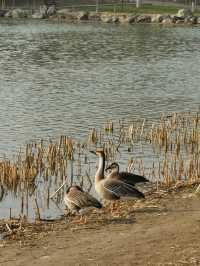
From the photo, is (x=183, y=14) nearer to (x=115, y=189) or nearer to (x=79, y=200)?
(x=115, y=189)

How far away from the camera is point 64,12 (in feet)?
449

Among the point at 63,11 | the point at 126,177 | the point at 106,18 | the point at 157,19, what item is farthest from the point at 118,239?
the point at 63,11

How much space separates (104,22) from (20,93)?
84.5m

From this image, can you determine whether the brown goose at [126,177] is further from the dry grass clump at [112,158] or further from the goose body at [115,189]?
the dry grass clump at [112,158]

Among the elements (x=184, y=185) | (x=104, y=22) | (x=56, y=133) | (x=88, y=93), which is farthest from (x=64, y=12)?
(x=184, y=185)

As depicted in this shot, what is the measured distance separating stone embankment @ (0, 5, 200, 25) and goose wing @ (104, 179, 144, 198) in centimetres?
10629

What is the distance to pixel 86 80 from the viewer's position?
51250 mm

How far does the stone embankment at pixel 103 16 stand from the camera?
400ft

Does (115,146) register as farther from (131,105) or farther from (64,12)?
(64,12)

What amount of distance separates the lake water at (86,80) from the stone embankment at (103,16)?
2376cm

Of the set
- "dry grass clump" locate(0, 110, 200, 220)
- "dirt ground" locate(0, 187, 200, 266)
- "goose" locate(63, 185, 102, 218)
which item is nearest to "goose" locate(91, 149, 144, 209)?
"dirt ground" locate(0, 187, 200, 266)

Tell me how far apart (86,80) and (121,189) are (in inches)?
1379

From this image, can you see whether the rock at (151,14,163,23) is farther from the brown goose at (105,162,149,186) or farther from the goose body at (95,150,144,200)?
the goose body at (95,150,144,200)

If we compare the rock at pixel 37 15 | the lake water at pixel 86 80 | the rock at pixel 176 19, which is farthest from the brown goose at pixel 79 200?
the rock at pixel 37 15
